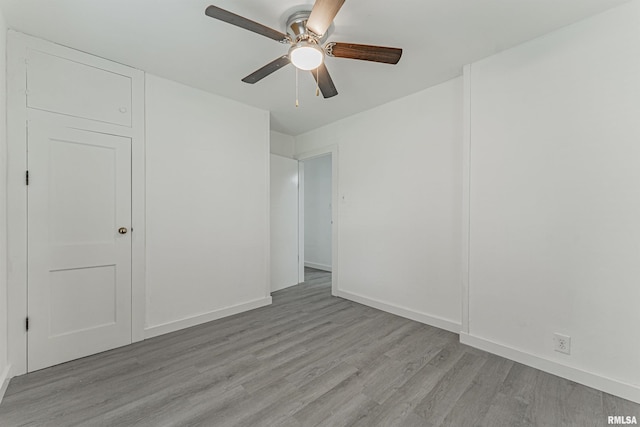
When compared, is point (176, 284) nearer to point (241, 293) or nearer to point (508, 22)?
point (241, 293)

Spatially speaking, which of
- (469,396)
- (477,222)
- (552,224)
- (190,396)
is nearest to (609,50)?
(552,224)

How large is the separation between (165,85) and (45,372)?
267 centimetres

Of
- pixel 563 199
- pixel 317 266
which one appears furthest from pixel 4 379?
pixel 317 266

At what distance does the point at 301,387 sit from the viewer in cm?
182

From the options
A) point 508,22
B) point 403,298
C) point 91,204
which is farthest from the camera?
point 403,298

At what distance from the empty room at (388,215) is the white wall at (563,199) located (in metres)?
0.01

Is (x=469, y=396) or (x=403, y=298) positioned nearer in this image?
(x=469, y=396)

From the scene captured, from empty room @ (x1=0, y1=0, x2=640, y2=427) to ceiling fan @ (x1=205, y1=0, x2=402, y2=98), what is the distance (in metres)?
0.01

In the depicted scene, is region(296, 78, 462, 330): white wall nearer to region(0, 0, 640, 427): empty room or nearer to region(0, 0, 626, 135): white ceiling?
region(0, 0, 640, 427): empty room

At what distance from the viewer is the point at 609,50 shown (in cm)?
181

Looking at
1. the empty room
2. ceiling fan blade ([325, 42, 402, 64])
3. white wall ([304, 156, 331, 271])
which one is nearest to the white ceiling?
the empty room

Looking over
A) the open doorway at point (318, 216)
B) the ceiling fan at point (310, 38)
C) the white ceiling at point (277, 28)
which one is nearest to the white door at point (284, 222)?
the open doorway at point (318, 216)

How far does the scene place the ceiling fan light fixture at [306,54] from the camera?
165cm

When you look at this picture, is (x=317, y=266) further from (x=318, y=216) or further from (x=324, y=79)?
(x=324, y=79)
